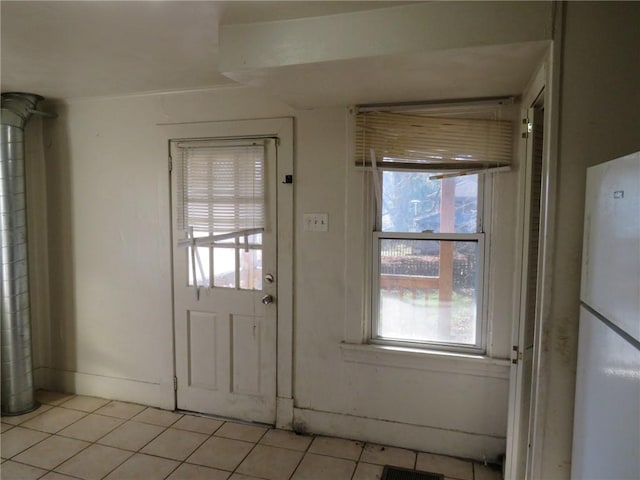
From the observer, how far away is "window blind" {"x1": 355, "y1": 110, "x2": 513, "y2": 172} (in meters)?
2.25

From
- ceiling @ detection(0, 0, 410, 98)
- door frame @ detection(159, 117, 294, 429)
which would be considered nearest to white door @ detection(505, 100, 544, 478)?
ceiling @ detection(0, 0, 410, 98)

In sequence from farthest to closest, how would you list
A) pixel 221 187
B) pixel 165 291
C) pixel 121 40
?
pixel 165 291, pixel 221 187, pixel 121 40

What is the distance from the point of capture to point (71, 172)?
3.10 metres

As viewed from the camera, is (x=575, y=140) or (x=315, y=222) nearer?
(x=575, y=140)

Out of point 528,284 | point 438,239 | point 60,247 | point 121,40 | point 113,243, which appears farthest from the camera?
point 60,247

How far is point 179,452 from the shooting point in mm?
2494

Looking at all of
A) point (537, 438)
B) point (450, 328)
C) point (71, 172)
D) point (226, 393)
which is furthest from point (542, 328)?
point (71, 172)

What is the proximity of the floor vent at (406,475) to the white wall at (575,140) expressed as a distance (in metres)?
0.89

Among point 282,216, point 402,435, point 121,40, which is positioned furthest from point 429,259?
point 121,40

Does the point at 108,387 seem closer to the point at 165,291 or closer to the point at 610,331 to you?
the point at 165,291

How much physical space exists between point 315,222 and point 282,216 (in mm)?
221

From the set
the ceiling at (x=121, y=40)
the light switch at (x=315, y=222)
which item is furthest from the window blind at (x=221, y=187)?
the ceiling at (x=121, y=40)

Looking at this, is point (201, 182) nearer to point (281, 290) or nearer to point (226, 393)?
point (281, 290)

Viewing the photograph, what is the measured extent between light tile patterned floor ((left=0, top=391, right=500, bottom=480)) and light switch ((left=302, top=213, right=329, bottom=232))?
1335mm
